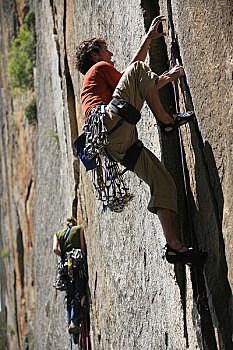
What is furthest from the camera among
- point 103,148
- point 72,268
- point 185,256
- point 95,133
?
point 72,268

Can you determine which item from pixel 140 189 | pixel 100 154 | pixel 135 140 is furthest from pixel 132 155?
pixel 140 189

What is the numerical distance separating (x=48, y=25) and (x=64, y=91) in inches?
73.1

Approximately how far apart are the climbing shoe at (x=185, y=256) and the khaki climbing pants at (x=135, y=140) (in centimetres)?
27

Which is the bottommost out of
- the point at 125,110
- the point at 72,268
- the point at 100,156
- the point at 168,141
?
the point at 72,268

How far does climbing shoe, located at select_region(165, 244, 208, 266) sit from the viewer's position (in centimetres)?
355

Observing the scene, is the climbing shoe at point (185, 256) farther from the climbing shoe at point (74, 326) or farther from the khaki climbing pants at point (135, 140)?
the climbing shoe at point (74, 326)

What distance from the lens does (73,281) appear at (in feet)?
23.4

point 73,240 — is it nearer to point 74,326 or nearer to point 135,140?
point 74,326

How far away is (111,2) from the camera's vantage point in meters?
5.00

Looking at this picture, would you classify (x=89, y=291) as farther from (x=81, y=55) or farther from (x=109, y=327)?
(x=81, y=55)

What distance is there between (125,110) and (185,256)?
986 mm

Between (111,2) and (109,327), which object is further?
Result: (109,327)

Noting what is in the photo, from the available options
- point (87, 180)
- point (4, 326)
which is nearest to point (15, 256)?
point (4, 326)

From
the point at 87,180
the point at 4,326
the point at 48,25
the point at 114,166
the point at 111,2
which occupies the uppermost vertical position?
the point at 48,25
